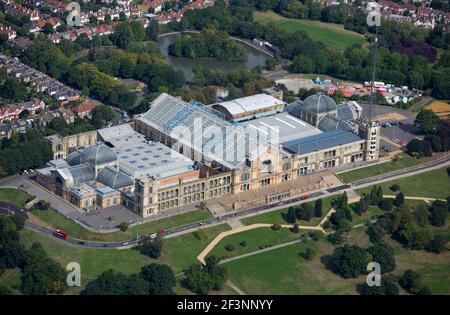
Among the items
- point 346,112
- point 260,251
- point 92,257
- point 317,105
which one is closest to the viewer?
point 92,257

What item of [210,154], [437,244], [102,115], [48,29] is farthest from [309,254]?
[48,29]

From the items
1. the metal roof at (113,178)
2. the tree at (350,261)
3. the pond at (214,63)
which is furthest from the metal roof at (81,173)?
the pond at (214,63)

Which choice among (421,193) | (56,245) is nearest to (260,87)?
(421,193)

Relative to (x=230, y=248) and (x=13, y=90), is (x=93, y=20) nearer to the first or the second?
(x=13, y=90)

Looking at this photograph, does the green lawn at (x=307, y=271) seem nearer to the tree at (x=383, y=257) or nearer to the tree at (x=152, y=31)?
the tree at (x=383, y=257)

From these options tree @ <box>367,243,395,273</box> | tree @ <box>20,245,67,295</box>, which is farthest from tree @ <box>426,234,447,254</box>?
tree @ <box>20,245,67,295</box>
